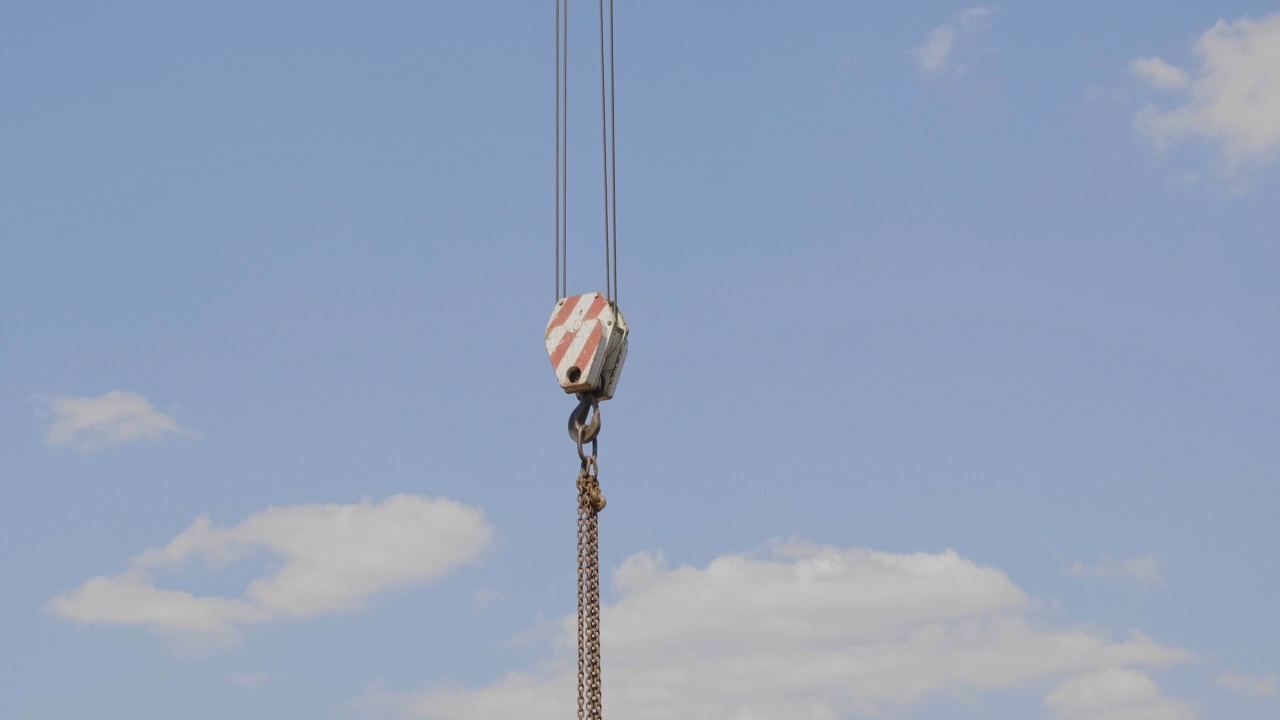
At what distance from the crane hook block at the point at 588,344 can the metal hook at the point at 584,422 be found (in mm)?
57

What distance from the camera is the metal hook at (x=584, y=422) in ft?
31.3

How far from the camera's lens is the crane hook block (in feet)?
31.7

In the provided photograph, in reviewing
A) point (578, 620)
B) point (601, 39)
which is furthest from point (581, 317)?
point (601, 39)

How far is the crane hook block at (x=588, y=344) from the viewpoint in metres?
9.66

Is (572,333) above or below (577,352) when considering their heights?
above

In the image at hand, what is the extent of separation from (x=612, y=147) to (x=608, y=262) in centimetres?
127

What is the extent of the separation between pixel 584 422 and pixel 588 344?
1.56 feet

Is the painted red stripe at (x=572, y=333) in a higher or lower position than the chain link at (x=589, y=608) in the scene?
higher

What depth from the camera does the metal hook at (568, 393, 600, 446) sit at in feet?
31.3

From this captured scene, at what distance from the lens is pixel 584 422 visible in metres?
9.64

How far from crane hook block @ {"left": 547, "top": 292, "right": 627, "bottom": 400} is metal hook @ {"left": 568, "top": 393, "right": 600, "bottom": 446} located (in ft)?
0.19

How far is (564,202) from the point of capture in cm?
1120

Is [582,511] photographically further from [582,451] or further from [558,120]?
[558,120]

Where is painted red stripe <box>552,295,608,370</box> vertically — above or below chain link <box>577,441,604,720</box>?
above
